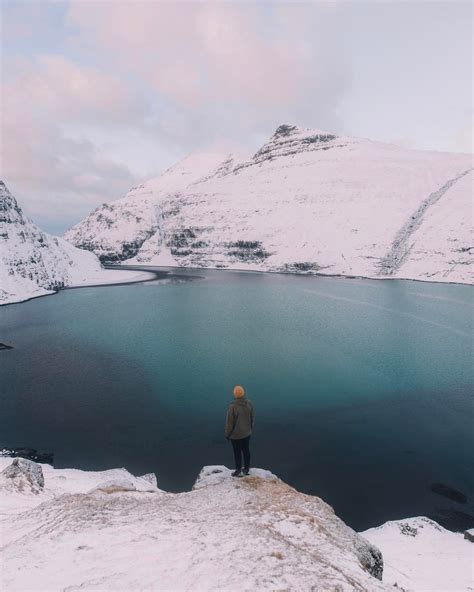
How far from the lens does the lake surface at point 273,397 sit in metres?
19.4

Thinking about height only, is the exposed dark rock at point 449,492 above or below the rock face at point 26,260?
below

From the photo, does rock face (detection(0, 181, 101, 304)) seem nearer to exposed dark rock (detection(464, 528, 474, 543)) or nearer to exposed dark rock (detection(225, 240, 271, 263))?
exposed dark rock (detection(225, 240, 271, 263))

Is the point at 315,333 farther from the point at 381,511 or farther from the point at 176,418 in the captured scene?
the point at 381,511

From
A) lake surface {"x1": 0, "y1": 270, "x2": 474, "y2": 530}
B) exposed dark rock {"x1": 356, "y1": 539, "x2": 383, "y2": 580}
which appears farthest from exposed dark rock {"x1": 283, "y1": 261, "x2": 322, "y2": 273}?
exposed dark rock {"x1": 356, "y1": 539, "x2": 383, "y2": 580}

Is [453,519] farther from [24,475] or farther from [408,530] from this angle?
[24,475]

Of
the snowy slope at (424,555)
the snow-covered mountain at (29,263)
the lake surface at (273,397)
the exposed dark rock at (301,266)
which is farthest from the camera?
the exposed dark rock at (301,266)

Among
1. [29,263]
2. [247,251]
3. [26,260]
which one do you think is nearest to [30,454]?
[26,260]

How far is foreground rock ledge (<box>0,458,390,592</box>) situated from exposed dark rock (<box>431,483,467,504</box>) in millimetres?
10433

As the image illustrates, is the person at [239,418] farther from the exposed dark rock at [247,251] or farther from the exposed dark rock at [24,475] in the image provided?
the exposed dark rock at [247,251]

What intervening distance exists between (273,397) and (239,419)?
16132 millimetres

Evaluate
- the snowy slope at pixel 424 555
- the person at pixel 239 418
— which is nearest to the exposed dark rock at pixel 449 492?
the snowy slope at pixel 424 555

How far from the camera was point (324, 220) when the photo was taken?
13538cm

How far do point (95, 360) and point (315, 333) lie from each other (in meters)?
24.5

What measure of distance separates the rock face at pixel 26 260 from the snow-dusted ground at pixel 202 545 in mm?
74848
